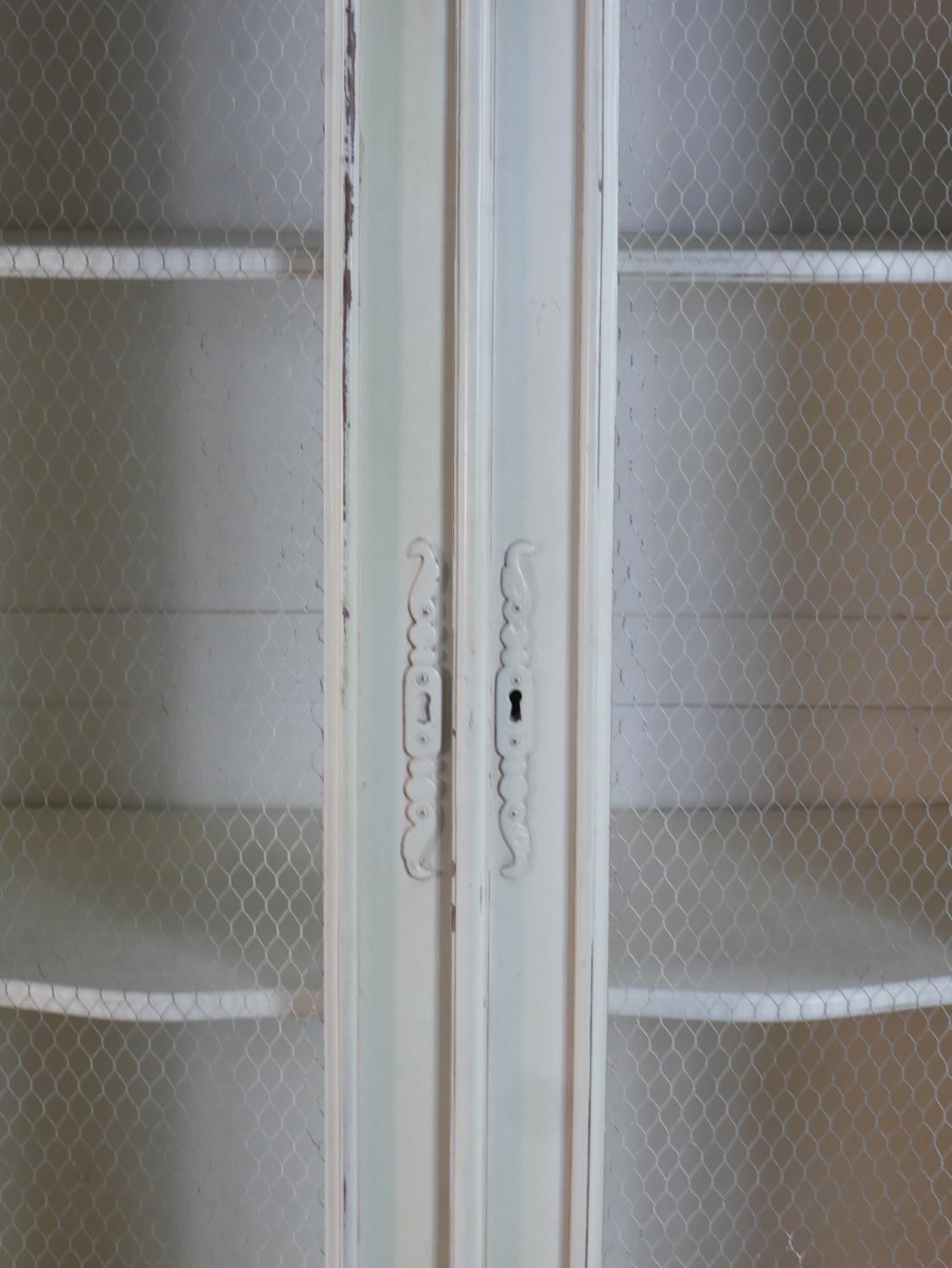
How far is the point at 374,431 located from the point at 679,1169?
59 centimetres

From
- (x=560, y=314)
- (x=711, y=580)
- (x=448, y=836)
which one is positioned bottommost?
(x=448, y=836)

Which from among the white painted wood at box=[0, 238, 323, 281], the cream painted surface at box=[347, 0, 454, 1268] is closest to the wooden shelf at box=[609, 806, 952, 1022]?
the cream painted surface at box=[347, 0, 454, 1268]

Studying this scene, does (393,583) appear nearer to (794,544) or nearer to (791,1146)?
(794,544)

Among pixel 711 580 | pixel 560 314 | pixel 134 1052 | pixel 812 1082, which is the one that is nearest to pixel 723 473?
pixel 711 580

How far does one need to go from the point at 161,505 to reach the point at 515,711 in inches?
12.5

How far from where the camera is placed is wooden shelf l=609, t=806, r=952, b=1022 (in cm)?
59

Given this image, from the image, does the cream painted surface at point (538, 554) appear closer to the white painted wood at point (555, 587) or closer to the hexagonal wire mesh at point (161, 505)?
the white painted wood at point (555, 587)

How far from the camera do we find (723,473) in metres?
0.69

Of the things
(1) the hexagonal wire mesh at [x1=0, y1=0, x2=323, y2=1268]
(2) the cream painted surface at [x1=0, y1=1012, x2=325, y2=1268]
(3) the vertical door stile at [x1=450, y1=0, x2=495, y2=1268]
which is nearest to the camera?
(3) the vertical door stile at [x1=450, y1=0, x2=495, y2=1268]

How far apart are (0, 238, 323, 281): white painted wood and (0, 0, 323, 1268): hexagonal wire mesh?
3 centimetres

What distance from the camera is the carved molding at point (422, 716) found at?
1.83ft

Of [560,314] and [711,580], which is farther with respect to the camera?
[711,580]

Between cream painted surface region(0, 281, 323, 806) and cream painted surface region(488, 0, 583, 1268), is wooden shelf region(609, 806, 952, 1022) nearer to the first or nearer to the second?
cream painted surface region(488, 0, 583, 1268)

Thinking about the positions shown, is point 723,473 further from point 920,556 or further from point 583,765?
Result: point 583,765
